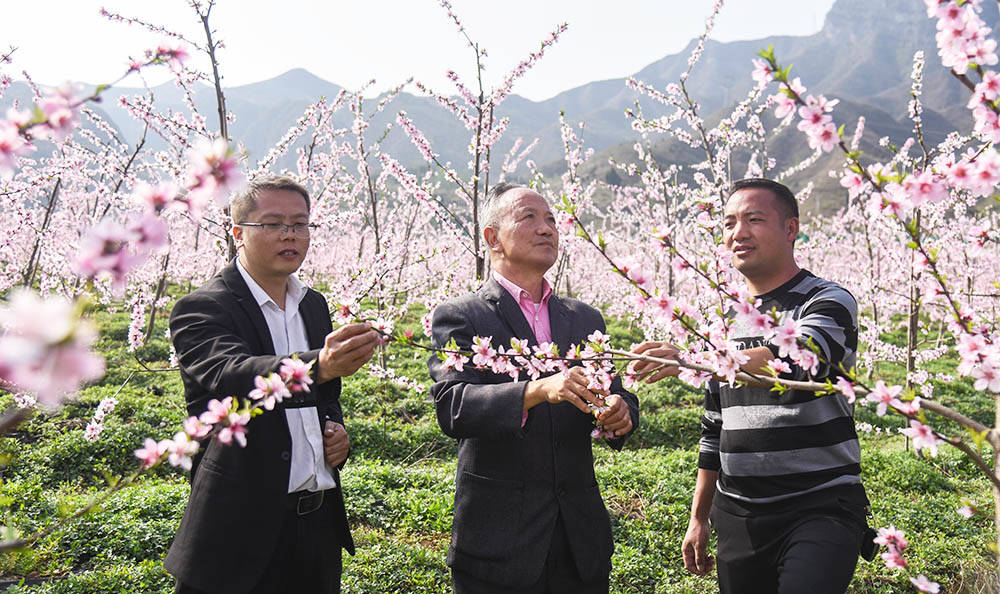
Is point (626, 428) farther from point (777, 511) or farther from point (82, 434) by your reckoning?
point (82, 434)

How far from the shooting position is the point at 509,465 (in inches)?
87.3

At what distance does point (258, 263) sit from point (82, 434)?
6.26m

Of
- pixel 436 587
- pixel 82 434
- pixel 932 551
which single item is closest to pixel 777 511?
pixel 436 587

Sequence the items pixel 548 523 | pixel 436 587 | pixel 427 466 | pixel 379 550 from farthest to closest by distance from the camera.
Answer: pixel 427 466 → pixel 379 550 → pixel 436 587 → pixel 548 523

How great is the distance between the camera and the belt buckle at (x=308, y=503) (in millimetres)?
2297

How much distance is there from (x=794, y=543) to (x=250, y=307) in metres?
2.27

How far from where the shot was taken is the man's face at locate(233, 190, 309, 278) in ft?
7.81

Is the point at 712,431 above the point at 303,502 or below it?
above

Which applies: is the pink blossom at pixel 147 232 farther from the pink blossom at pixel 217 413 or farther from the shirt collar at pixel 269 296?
the shirt collar at pixel 269 296

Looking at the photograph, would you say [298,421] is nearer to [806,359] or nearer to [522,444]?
[522,444]

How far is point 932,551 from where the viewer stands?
4621mm

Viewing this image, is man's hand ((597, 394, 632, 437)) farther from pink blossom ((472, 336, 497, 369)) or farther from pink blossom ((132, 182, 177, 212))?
pink blossom ((132, 182, 177, 212))

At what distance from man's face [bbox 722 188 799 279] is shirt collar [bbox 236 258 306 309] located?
1.94 meters

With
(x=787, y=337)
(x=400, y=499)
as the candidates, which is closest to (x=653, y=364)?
(x=787, y=337)
